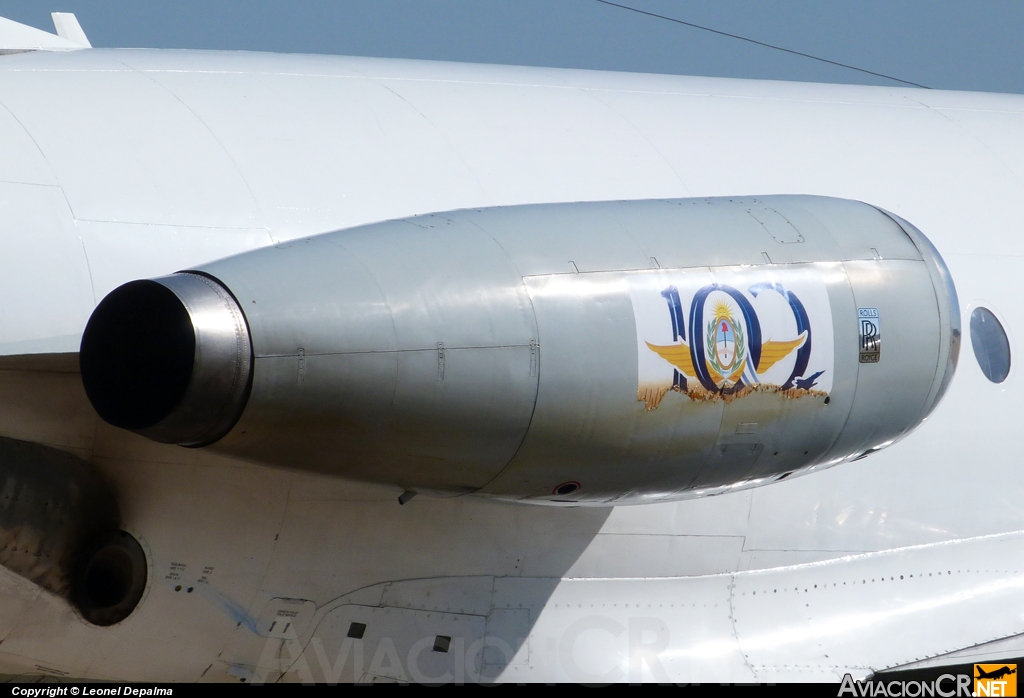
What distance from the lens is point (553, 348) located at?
430 cm

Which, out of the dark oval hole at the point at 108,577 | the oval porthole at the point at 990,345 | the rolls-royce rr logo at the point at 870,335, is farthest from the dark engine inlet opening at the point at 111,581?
the oval porthole at the point at 990,345

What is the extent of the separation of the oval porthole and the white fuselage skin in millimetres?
82

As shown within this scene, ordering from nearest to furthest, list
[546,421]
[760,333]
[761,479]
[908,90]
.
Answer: [546,421], [760,333], [761,479], [908,90]

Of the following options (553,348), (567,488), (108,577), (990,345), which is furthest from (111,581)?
(990,345)

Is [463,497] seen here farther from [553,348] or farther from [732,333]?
[732,333]

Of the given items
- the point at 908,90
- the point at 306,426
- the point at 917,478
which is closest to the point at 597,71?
the point at 908,90

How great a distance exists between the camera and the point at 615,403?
174 inches

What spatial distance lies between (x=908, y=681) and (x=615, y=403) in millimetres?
3369

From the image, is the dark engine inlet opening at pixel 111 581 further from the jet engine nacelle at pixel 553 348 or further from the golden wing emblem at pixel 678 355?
the golden wing emblem at pixel 678 355

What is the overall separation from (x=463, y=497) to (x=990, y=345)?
4025mm

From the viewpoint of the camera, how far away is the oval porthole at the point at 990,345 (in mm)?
7100

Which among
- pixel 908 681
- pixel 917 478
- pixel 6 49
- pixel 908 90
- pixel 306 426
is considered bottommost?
pixel 908 681

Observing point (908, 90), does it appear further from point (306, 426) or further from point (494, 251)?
point (306, 426)

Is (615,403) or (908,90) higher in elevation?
(908,90)
